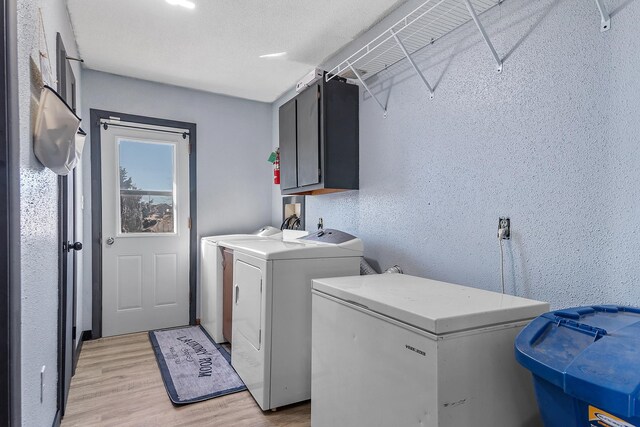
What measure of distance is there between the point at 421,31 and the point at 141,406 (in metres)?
2.72

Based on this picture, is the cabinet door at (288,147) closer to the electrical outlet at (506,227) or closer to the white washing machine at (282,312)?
the white washing machine at (282,312)

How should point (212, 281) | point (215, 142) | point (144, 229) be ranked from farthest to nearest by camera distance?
point (215, 142) < point (144, 229) < point (212, 281)

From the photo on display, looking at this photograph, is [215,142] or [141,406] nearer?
[141,406]

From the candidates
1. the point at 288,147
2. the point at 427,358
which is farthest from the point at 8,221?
the point at 288,147

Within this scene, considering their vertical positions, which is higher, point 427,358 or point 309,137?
point 309,137

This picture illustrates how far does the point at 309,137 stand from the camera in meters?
2.59

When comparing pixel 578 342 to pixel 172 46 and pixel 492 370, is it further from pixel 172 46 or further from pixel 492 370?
pixel 172 46

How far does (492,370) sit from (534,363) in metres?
0.26

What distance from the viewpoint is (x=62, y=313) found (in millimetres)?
1897

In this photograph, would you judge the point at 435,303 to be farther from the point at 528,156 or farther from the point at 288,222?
the point at 288,222

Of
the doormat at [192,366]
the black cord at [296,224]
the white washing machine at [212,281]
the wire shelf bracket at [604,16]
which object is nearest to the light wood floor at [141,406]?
the doormat at [192,366]

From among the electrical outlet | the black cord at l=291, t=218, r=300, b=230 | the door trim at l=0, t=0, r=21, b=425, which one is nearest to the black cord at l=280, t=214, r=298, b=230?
the black cord at l=291, t=218, r=300, b=230

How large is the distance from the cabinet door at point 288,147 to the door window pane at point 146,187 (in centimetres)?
128

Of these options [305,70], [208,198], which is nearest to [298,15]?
[305,70]
